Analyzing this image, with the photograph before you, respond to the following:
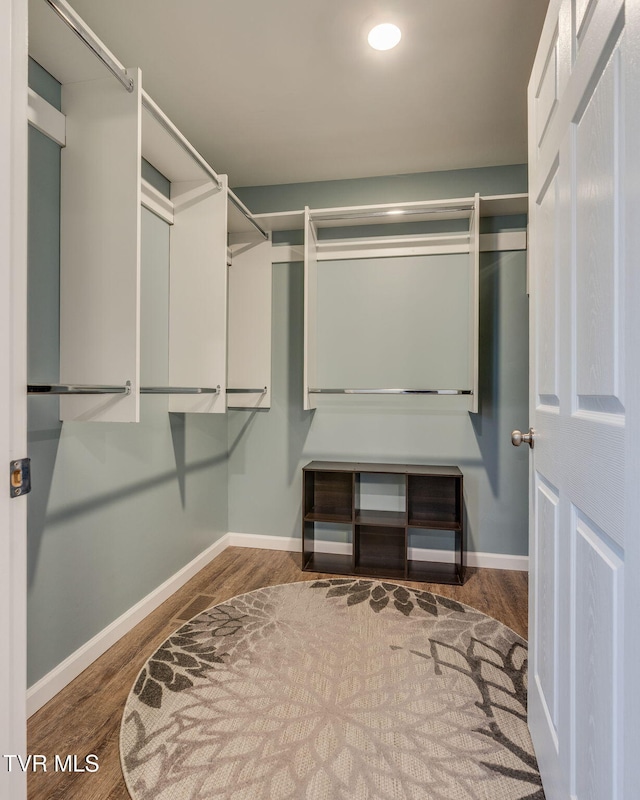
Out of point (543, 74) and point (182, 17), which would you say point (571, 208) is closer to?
point (543, 74)

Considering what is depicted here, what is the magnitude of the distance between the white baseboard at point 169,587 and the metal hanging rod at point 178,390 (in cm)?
104

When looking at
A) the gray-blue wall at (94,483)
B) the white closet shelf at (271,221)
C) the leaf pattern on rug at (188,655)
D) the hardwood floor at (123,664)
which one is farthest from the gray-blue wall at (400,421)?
the leaf pattern on rug at (188,655)

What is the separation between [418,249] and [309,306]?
2.73ft

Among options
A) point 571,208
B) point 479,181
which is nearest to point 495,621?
point 571,208

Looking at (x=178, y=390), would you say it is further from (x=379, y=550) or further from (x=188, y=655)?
(x=379, y=550)

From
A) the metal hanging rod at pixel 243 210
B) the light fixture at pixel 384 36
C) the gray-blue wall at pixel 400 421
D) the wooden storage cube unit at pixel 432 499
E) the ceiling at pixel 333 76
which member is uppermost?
the ceiling at pixel 333 76

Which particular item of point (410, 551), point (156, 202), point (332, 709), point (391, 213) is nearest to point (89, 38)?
point (156, 202)

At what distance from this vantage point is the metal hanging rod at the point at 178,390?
197 cm

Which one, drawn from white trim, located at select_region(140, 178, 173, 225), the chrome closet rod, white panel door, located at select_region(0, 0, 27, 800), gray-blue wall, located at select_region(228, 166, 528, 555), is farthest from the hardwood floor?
white trim, located at select_region(140, 178, 173, 225)

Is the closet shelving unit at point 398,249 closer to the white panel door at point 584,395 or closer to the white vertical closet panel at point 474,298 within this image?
the white vertical closet panel at point 474,298

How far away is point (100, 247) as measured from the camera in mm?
1730

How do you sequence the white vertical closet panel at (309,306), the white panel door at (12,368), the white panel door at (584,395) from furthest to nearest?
the white vertical closet panel at (309,306) < the white panel door at (12,368) < the white panel door at (584,395)

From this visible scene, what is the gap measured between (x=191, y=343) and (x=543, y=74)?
1.85 metres

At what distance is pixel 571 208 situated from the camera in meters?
1.03
